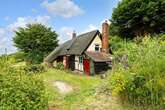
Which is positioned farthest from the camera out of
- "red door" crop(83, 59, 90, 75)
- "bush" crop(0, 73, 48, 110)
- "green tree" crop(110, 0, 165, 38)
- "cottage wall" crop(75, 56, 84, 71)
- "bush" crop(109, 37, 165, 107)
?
"cottage wall" crop(75, 56, 84, 71)

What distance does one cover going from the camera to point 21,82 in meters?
8.66

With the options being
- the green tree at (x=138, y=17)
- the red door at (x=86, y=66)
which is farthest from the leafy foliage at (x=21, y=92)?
the green tree at (x=138, y=17)

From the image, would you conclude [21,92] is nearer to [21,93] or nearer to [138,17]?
[21,93]

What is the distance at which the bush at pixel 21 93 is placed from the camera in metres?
8.09

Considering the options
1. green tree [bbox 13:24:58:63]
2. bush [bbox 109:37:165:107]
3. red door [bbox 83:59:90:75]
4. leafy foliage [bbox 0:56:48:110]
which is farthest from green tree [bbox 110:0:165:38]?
leafy foliage [bbox 0:56:48:110]

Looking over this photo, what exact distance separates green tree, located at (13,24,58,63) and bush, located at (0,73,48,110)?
3432cm

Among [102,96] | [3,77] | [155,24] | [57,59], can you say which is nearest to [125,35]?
[155,24]

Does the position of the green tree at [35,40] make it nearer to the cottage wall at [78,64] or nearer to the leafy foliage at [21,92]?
the cottage wall at [78,64]

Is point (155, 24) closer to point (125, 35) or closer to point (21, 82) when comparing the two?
point (125, 35)

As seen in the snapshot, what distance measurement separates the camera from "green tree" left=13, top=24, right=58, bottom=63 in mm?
44531

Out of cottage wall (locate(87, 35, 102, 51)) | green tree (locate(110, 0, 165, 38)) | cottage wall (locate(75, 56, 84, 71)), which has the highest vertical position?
green tree (locate(110, 0, 165, 38))

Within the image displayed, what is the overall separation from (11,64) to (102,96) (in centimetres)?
429

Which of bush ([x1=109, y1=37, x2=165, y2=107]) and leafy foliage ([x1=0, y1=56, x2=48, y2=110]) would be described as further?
bush ([x1=109, y1=37, x2=165, y2=107])

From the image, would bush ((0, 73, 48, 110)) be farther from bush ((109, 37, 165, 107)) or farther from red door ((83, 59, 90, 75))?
red door ((83, 59, 90, 75))
